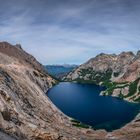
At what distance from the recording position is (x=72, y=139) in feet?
289

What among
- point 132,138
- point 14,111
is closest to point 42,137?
point 14,111

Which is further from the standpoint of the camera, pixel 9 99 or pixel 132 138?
pixel 132 138

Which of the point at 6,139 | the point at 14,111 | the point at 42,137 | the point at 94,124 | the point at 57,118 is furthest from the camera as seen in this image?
the point at 94,124

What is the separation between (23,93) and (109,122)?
3388 inches

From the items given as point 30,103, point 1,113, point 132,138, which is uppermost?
point 30,103

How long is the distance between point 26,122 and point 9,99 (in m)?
10.6

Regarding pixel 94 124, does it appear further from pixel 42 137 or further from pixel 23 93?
pixel 42 137

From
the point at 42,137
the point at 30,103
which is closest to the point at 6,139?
the point at 42,137

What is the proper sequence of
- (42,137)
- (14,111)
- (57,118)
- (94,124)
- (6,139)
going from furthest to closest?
(94,124) → (57,118) → (14,111) → (42,137) → (6,139)

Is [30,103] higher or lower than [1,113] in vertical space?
higher

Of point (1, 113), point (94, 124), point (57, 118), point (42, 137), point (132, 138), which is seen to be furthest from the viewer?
point (94, 124)

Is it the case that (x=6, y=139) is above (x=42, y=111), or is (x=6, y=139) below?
below

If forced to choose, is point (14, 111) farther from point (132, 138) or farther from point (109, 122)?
point (109, 122)

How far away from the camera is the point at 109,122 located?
645 ft
